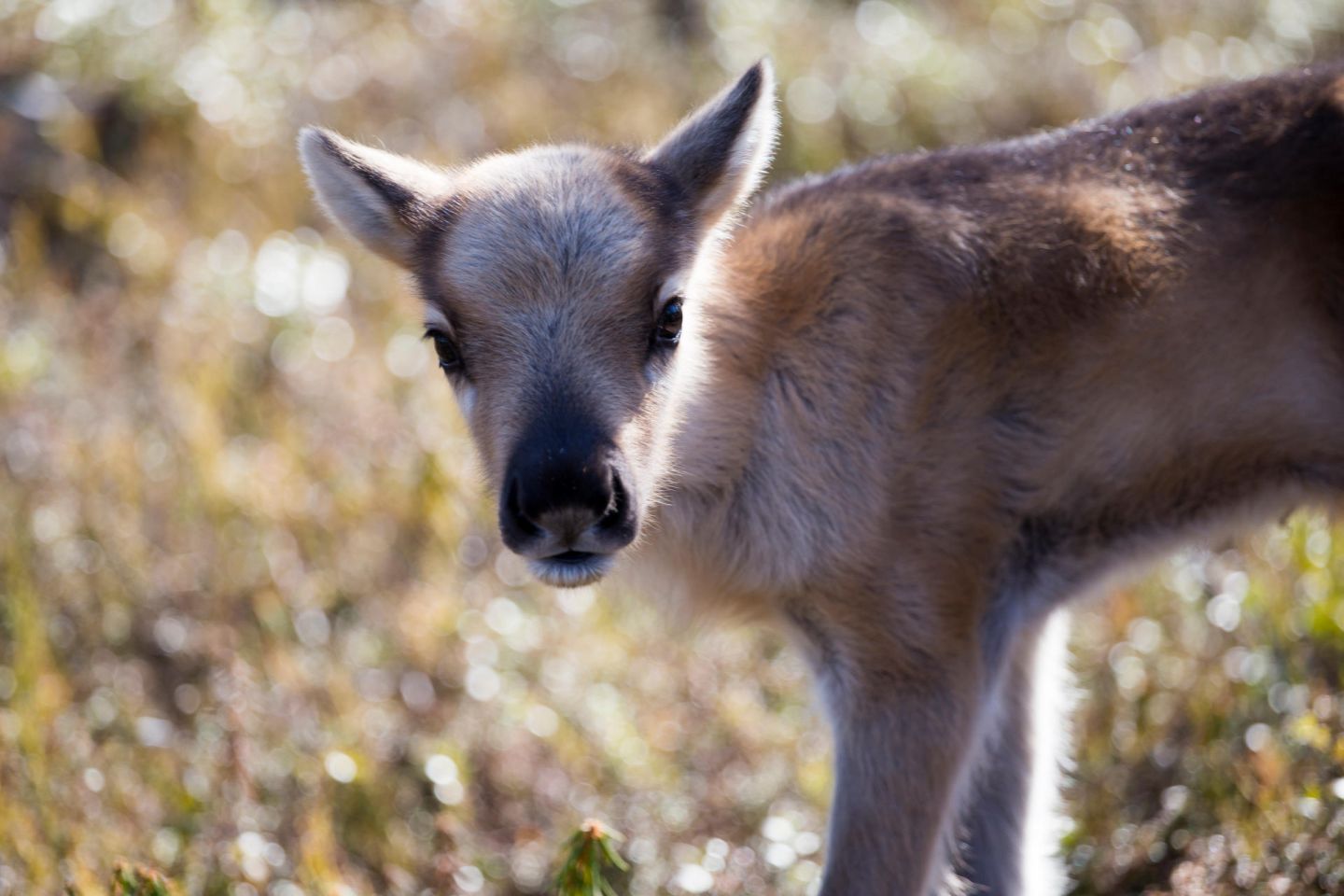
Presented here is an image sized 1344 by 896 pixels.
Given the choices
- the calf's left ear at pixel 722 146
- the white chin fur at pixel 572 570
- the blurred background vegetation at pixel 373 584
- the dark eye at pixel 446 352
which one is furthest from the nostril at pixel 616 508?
the blurred background vegetation at pixel 373 584

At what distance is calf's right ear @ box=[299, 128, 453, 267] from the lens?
479cm

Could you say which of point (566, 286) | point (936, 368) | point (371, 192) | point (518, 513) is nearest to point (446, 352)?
point (566, 286)

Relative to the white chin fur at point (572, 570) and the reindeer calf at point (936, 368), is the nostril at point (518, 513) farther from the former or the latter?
the reindeer calf at point (936, 368)

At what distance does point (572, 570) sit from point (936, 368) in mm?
1518

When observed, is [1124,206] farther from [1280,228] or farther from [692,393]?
[692,393]

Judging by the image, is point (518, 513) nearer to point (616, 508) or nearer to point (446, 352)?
point (616, 508)

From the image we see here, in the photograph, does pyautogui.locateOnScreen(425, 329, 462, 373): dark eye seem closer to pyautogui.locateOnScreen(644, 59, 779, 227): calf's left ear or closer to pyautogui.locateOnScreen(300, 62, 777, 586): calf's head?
pyautogui.locateOnScreen(300, 62, 777, 586): calf's head

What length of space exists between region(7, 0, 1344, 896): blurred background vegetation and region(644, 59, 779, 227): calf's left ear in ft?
5.01

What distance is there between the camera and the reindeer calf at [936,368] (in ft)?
15.4

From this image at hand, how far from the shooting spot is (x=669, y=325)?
4598 millimetres

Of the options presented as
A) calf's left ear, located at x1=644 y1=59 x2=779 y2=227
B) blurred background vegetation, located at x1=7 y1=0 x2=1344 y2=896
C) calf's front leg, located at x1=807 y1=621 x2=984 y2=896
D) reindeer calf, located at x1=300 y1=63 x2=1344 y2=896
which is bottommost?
blurred background vegetation, located at x1=7 y1=0 x2=1344 y2=896

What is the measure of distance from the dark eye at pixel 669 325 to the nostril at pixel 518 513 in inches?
30.1

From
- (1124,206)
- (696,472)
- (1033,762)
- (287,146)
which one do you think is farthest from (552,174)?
(287,146)

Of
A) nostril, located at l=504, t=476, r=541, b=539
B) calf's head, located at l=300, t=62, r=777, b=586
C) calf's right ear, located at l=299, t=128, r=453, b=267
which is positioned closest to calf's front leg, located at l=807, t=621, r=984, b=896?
calf's head, located at l=300, t=62, r=777, b=586
